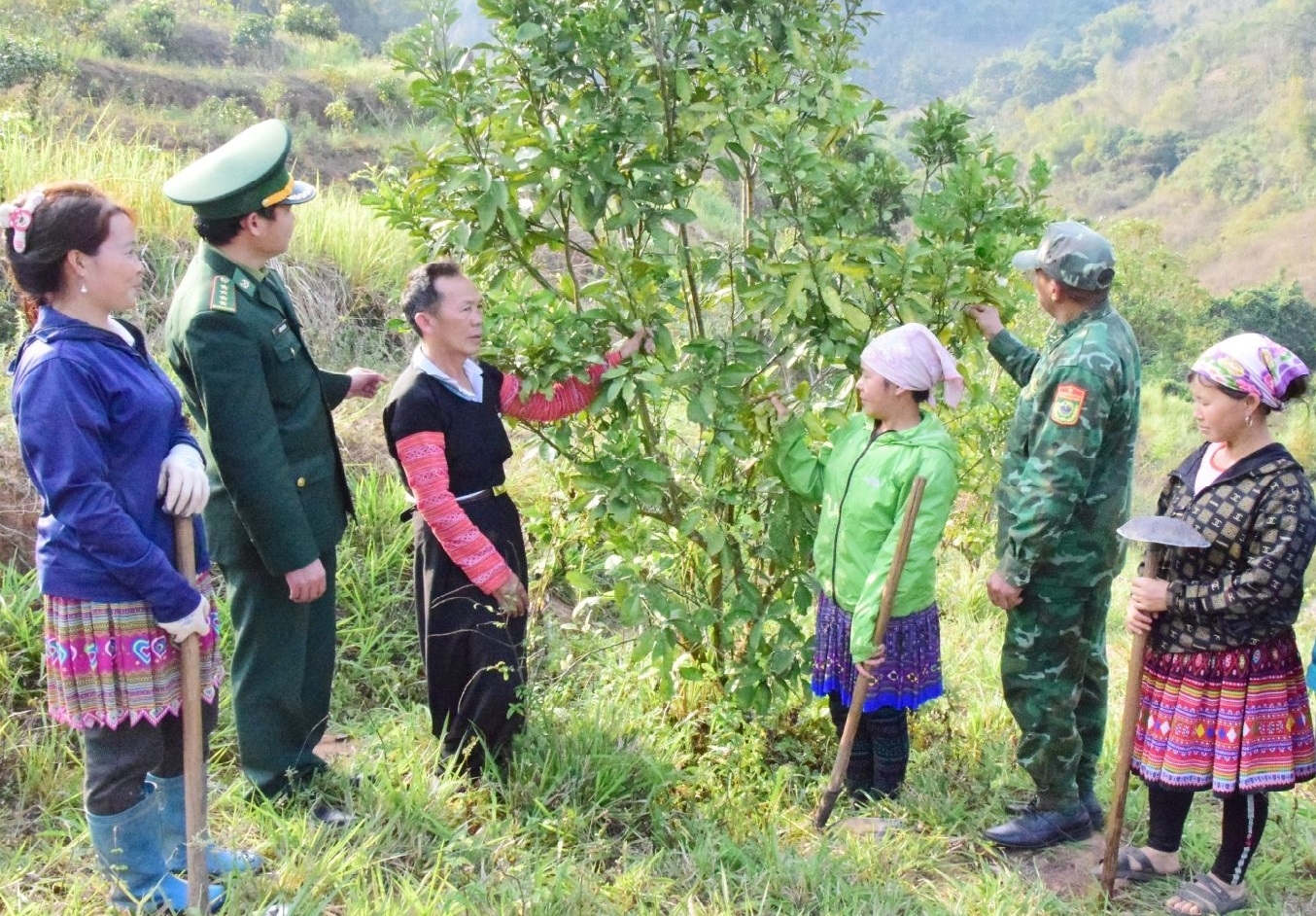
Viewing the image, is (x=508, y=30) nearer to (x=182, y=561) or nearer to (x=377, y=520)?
(x=182, y=561)

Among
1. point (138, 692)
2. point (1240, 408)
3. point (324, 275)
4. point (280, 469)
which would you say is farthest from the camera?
point (324, 275)

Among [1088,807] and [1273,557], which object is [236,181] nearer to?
[1273,557]

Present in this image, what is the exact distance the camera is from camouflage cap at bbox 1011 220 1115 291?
280 cm

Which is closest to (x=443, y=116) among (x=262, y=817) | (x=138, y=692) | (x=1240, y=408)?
(x=138, y=692)

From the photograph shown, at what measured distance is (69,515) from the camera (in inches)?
86.5

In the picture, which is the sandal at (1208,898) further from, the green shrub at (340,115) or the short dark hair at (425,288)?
the green shrub at (340,115)

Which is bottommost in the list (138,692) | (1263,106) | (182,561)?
(138,692)

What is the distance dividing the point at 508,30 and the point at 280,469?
1.29 meters

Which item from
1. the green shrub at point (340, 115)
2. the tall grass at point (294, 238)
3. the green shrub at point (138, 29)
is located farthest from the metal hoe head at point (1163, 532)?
the green shrub at point (138, 29)

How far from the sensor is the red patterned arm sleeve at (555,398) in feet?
10.2

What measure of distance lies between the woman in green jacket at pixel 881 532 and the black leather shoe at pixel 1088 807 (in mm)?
338

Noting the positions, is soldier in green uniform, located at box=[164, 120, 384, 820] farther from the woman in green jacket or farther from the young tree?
the woman in green jacket

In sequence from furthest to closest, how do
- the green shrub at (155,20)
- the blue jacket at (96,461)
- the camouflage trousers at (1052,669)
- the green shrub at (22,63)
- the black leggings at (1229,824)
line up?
the green shrub at (155,20), the green shrub at (22,63), the camouflage trousers at (1052,669), the black leggings at (1229,824), the blue jacket at (96,461)

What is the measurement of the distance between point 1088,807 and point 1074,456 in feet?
3.71
